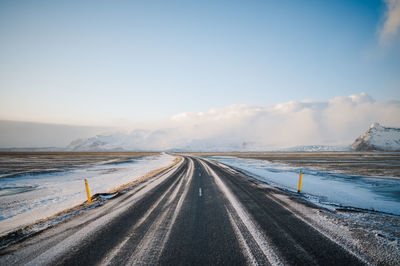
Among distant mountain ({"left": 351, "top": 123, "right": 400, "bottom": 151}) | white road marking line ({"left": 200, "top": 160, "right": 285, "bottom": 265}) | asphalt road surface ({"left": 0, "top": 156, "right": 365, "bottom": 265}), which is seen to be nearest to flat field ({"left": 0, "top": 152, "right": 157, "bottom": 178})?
asphalt road surface ({"left": 0, "top": 156, "right": 365, "bottom": 265})

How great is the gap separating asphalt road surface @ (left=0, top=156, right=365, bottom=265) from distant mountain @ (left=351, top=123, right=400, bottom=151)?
198 metres

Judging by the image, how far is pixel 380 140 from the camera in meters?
152

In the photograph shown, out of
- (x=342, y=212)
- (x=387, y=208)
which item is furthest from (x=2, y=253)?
(x=387, y=208)

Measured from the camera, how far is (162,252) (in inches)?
149

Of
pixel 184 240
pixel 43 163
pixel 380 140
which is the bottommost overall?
pixel 43 163

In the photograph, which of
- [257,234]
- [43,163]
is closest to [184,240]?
[257,234]

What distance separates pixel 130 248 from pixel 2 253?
3.01 metres

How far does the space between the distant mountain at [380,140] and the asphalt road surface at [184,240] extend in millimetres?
198283

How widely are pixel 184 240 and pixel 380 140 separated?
220282 millimetres

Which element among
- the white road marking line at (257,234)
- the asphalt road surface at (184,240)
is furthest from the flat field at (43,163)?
the white road marking line at (257,234)

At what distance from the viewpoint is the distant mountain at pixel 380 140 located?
145 meters

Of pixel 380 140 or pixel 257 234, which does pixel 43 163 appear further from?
pixel 380 140

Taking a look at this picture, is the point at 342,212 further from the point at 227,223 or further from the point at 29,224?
the point at 29,224

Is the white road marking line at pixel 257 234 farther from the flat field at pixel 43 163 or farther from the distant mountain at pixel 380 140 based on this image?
the distant mountain at pixel 380 140
